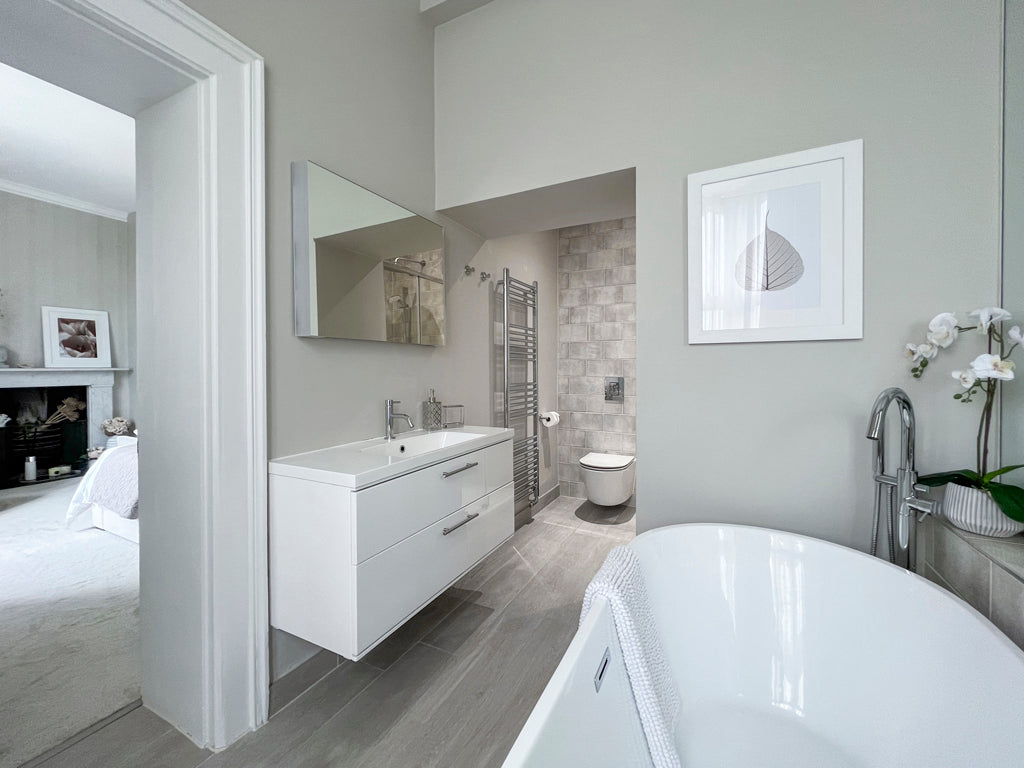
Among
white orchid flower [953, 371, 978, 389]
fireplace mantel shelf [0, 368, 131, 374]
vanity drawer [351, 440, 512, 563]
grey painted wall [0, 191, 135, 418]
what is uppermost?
grey painted wall [0, 191, 135, 418]

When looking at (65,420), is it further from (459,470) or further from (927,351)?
(927,351)

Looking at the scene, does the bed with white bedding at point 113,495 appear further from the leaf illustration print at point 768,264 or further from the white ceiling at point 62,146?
the leaf illustration print at point 768,264

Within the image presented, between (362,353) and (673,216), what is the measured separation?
4.72 ft

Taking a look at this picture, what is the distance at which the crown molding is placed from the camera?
13.3 ft

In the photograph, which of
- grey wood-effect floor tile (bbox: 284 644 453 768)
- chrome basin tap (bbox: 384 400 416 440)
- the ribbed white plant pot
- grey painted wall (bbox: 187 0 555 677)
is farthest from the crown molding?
the ribbed white plant pot

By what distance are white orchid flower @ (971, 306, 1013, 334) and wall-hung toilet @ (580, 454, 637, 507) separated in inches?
88.3

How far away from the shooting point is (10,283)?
4121 millimetres

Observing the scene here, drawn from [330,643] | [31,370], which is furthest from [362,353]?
[31,370]

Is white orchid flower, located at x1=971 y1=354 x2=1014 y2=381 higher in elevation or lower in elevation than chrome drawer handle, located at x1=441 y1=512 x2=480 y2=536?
higher

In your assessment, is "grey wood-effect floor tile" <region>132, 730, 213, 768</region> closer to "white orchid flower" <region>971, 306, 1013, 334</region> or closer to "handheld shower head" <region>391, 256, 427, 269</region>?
"handheld shower head" <region>391, 256, 427, 269</region>

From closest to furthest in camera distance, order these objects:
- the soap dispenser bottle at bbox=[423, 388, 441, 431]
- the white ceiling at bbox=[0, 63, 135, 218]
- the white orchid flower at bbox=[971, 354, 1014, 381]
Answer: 1. the white orchid flower at bbox=[971, 354, 1014, 381]
2. the soap dispenser bottle at bbox=[423, 388, 441, 431]
3. the white ceiling at bbox=[0, 63, 135, 218]

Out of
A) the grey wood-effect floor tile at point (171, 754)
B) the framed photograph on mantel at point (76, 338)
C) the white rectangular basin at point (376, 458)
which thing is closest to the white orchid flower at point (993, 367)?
the white rectangular basin at point (376, 458)

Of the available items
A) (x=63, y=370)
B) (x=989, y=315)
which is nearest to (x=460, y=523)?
(x=989, y=315)

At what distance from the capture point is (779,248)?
1616 mm
